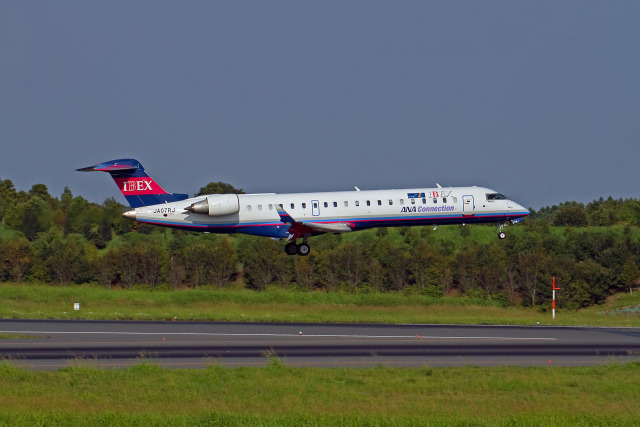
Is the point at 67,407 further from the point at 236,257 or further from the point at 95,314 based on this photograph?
the point at 236,257

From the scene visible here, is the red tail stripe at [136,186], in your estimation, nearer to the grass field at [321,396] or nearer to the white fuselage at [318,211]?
the white fuselage at [318,211]

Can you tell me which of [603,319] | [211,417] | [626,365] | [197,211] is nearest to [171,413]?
[211,417]

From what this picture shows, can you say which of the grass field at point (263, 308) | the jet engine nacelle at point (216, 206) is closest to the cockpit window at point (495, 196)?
the grass field at point (263, 308)

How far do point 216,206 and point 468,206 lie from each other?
1281cm

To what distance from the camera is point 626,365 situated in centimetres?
2923

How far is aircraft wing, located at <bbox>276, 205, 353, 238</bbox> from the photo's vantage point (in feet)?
146

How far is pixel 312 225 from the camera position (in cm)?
4444

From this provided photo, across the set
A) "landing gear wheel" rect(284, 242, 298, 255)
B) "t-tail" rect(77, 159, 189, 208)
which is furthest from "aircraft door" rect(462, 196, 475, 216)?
"t-tail" rect(77, 159, 189, 208)

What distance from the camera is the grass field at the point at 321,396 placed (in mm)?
20609

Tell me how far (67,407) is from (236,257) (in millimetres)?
47613

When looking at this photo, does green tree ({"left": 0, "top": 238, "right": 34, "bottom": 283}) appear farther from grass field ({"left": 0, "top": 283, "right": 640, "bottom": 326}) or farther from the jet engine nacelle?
the jet engine nacelle

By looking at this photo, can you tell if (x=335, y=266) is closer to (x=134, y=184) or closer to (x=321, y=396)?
(x=134, y=184)

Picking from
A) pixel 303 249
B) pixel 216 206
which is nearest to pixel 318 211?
pixel 303 249

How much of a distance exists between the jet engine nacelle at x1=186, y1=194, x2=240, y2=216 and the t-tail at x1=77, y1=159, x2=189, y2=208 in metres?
2.34
